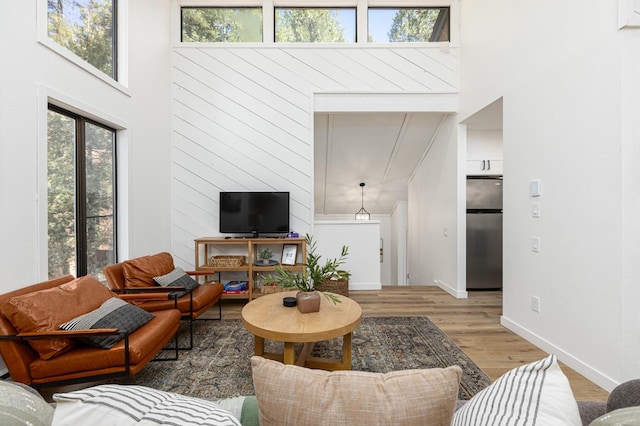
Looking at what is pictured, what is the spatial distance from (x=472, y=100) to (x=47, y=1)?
431cm

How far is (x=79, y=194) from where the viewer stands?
2.78 metres

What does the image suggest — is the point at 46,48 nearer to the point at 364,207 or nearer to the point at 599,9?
the point at 599,9

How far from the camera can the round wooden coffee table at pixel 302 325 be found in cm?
191

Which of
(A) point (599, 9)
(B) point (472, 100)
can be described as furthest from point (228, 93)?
(A) point (599, 9)

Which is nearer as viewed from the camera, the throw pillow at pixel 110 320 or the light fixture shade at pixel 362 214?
the throw pillow at pixel 110 320

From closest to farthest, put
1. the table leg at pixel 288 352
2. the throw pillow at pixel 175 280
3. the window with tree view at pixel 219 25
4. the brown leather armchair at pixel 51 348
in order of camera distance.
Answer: the brown leather armchair at pixel 51 348 < the table leg at pixel 288 352 < the throw pillow at pixel 175 280 < the window with tree view at pixel 219 25

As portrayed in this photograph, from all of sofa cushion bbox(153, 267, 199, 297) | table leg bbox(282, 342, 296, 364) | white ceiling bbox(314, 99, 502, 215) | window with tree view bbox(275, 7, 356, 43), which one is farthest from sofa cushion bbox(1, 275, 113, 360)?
window with tree view bbox(275, 7, 356, 43)

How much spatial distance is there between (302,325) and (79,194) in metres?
2.33

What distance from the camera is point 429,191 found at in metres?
5.27

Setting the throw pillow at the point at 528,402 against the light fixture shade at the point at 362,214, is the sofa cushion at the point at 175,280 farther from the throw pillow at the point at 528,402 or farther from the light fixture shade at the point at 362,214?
the light fixture shade at the point at 362,214

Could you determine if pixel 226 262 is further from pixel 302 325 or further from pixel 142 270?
pixel 302 325

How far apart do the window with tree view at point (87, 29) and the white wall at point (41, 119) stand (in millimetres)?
179

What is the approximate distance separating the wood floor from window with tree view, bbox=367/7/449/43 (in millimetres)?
3617

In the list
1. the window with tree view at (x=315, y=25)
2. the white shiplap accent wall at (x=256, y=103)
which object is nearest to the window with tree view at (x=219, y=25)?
the white shiplap accent wall at (x=256, y=103)
